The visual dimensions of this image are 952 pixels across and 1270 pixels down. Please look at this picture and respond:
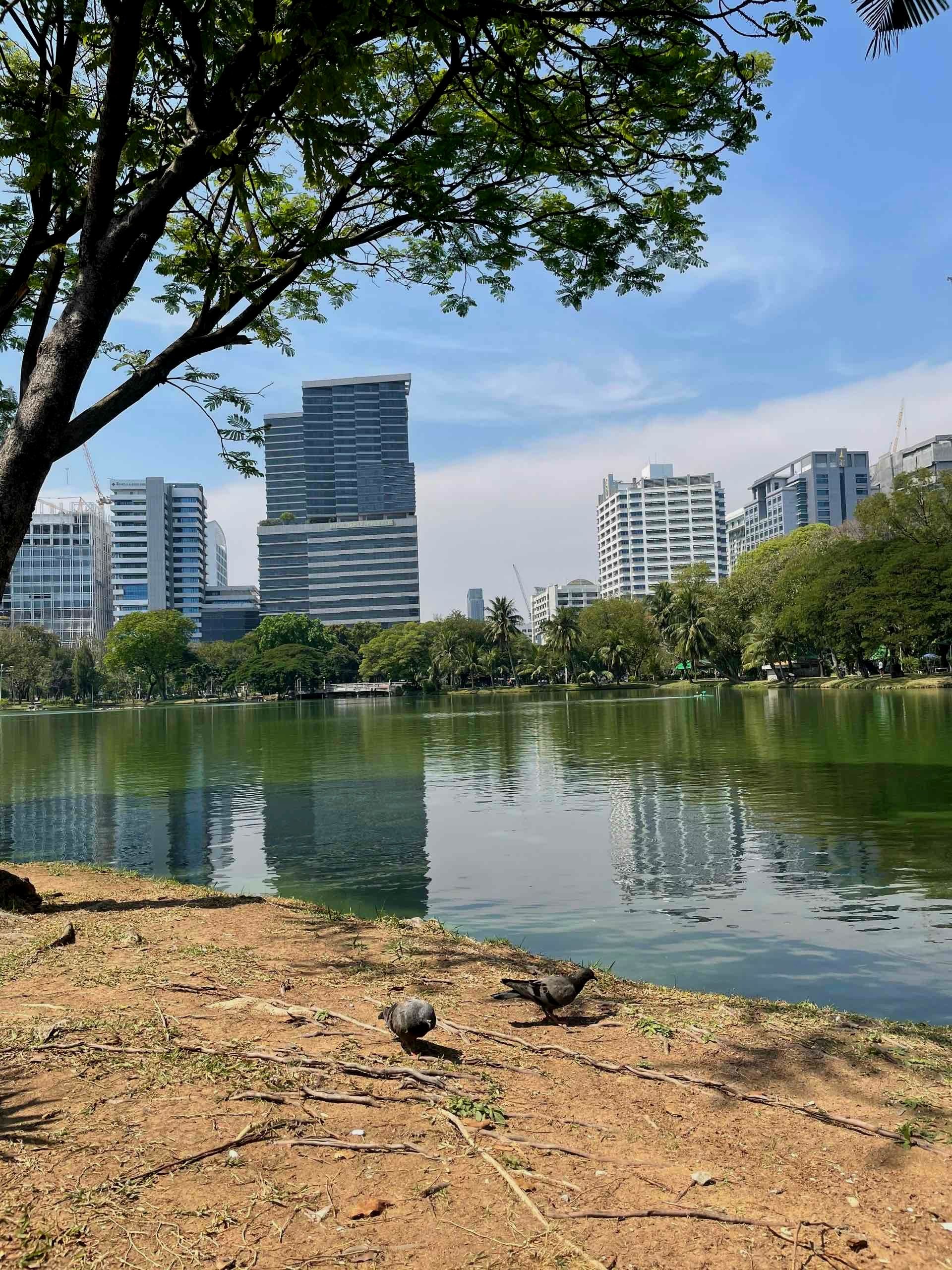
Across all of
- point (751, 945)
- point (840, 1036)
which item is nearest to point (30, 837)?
point (751, 945)

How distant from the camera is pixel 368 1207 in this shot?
345 centimetres

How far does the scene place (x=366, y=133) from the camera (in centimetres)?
884

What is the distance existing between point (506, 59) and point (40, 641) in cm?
14522

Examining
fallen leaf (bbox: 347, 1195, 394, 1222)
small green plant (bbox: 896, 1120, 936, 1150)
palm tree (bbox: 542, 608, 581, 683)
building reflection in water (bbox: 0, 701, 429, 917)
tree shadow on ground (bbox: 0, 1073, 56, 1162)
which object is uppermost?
palm tree (bbox: 542, 608, 581, 683)

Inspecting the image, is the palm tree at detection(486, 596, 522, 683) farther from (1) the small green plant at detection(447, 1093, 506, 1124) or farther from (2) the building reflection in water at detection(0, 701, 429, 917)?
(1) the small green plant at detection(447, 1093, 506, 1124)

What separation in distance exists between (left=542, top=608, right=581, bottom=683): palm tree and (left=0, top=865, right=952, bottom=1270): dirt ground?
10762 cm

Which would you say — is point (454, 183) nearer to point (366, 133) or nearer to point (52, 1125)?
point (366, 133)

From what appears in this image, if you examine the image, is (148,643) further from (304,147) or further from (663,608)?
(304,147)

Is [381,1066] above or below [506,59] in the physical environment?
below

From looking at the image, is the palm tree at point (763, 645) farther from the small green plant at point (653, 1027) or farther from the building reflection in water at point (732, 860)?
the small green plant at point (653, 1027)

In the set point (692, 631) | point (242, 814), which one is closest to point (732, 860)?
point (242, 814)

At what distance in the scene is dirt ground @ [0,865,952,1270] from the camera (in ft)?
10.7

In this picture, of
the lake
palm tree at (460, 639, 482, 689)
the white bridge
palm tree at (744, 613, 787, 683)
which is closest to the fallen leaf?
the lake

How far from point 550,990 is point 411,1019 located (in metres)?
1.22
